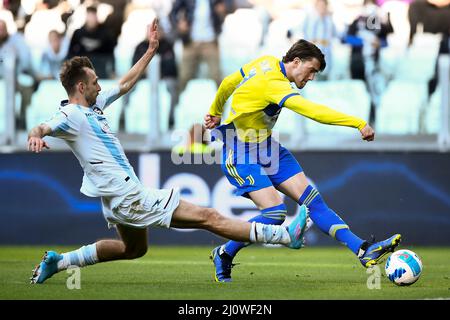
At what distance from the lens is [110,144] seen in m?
8.36

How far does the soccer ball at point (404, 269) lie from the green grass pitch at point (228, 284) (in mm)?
77

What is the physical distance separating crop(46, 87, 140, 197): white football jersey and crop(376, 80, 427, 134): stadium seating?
7386mm

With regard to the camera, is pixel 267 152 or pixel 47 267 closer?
pixel 47 267

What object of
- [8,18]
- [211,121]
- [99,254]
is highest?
[8,18]

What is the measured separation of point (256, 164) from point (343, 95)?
5.65m

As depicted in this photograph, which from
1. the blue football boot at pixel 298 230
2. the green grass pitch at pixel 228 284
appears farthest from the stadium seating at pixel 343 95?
→ the blue football boot at pixel 298 230

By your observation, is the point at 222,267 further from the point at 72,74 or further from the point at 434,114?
the point at 434,114

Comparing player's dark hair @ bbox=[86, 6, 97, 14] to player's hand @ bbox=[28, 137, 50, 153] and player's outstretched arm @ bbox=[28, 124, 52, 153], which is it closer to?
player's outstretched arm @ bbox=[28, 124, 52, 153]

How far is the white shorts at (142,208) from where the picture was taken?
8.18 metres

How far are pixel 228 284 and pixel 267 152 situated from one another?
145 centimetres

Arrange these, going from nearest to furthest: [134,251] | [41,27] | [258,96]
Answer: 1. [134,251]
2. [258,96]
3. [41,27]
